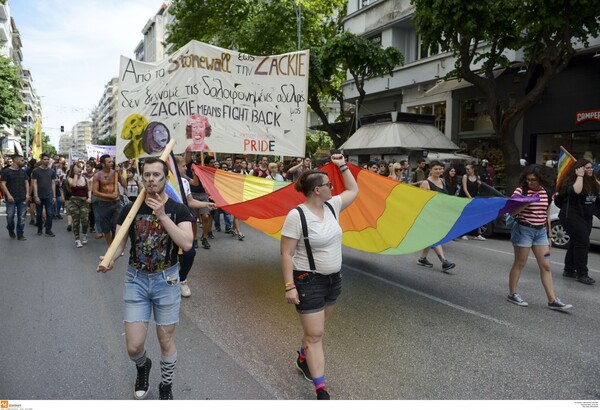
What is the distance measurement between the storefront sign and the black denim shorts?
1607 centimetres

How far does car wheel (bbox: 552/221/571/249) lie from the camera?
406 inches

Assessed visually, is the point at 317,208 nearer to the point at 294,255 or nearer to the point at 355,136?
the point at 294,255

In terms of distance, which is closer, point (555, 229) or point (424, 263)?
point (424, 263)

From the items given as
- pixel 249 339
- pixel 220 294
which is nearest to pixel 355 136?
pixel 220 294

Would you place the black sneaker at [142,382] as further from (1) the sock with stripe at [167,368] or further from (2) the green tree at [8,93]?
(2) the green tree at [8,93]

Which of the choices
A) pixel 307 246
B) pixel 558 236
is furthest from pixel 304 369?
pixel 558 236

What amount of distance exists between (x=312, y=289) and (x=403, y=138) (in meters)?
17.3

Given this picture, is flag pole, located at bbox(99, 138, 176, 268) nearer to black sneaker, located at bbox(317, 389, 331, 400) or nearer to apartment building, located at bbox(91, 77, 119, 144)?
black sneaker, located at bbox(317, 389, 331, 400)

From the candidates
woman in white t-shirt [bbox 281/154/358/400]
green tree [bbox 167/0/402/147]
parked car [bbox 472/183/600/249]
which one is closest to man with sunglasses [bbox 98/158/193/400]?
woman in white t-shirt [bbox 281/154/358/400]

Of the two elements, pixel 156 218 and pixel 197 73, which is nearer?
pixel 156 218

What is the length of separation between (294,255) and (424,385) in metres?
1.41

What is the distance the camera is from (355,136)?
73.9ft

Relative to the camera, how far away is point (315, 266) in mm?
3496

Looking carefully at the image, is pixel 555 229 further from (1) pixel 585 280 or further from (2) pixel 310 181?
(2) pixel 310 181
